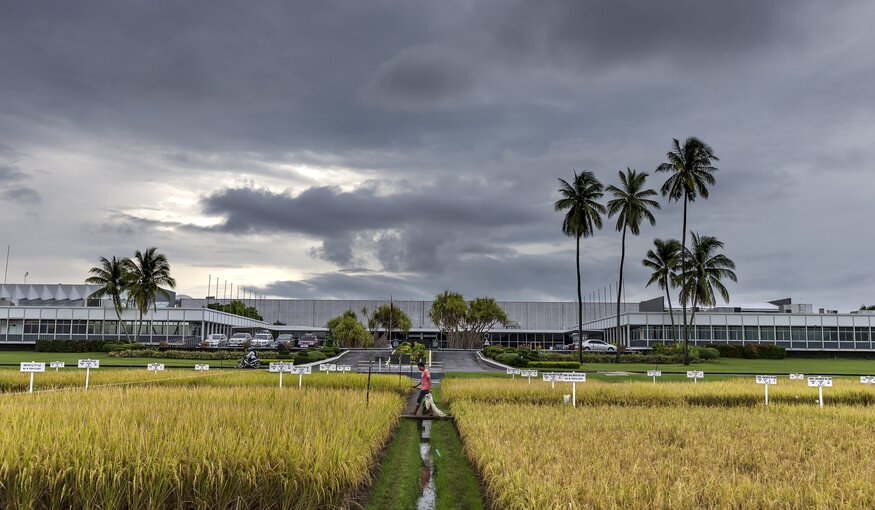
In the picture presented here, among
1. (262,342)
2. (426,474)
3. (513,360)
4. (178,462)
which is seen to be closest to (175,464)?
(178,462)

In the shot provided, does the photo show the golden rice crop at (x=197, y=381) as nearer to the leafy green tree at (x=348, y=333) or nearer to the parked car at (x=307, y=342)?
the parked car at (x=307, y=342)

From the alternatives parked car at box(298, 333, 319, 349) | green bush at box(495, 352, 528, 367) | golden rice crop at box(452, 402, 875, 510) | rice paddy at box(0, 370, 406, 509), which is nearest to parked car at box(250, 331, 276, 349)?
parked car at box(298, 333, 319, 349)

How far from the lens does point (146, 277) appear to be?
7962 cm

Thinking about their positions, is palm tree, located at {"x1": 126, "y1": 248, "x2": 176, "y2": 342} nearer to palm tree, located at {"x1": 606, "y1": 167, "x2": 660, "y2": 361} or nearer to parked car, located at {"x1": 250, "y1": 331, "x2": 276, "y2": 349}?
parked car, located at {"x1": 250, "y1": 331, "x2": 276, "y2": 349}

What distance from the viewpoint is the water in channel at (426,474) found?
1102cm

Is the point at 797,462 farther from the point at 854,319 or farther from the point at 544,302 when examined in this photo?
the point at 544,302

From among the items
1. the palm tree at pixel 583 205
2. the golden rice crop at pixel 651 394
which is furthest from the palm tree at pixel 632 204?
the golden rice crop at pixel 651 394

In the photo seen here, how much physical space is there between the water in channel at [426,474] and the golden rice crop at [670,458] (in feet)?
3.09

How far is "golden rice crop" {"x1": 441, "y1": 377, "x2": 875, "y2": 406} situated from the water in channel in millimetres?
5425

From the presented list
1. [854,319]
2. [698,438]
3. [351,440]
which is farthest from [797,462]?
[854,319]

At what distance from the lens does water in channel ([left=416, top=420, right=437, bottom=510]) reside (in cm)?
1102

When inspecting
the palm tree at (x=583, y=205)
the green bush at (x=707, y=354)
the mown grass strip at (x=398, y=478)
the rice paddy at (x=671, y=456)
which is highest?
the palm tree at (x=583, y=205)

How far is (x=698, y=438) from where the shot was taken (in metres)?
13.5

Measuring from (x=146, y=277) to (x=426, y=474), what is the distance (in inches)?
2956
